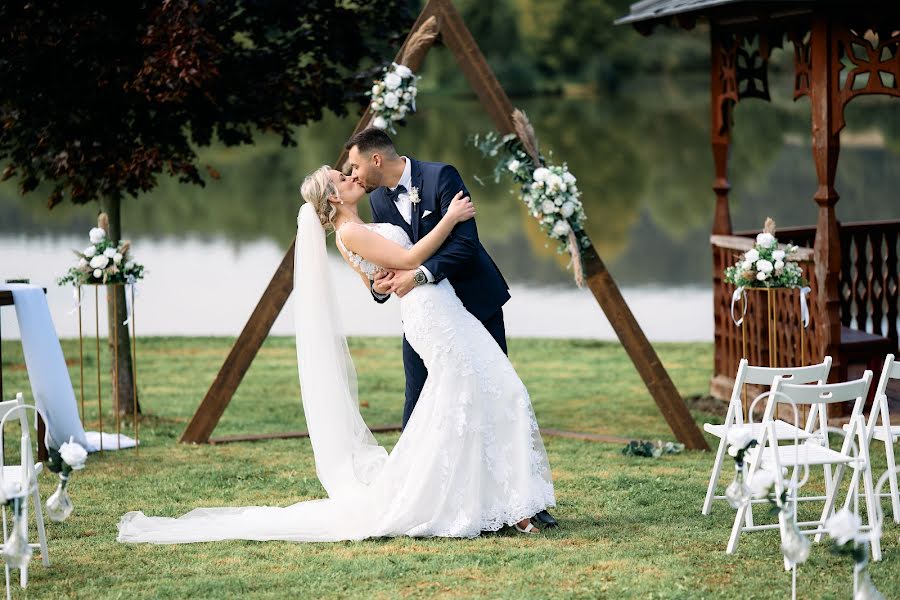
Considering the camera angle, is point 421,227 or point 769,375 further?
point 421,227

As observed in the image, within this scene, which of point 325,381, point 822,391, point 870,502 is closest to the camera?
point 822,391

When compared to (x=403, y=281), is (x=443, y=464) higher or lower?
lower

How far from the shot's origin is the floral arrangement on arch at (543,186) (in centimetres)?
809

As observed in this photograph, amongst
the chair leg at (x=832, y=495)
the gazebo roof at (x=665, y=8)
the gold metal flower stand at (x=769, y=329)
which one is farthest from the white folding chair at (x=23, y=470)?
the gazebo roof at (x=665, y=8)

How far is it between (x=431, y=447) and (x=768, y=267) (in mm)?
3150

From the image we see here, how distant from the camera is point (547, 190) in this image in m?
8.11

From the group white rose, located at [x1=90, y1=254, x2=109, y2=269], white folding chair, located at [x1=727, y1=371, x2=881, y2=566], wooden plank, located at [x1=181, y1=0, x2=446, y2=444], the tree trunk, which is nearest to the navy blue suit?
white folding chair, located at [x1=727, y1=371, x2=881, y2=566]

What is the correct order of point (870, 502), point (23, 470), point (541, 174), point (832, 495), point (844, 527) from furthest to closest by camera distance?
point (541, 174) → point (832, 495) → point (870, 502) → point (23, 470) → point (844, 527)

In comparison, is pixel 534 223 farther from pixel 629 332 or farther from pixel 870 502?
pixel 870 502

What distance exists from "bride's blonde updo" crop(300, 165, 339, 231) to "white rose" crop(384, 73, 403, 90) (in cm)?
198

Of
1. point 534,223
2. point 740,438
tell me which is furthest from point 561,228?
point 534,223

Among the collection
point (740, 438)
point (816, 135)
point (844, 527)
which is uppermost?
point (816, 135)

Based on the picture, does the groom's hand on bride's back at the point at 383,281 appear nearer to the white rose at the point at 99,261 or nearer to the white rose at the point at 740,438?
the white rose at the point at 740,438

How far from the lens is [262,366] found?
13.6 meters
